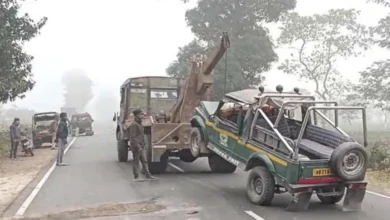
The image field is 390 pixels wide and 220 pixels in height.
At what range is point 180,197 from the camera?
10.4 m

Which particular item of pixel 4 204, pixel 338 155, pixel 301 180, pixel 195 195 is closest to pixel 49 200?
pixel 4 204

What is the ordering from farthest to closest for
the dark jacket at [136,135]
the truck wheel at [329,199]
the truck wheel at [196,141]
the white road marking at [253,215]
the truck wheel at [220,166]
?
1. the truck wheel at [220,166]
2. the dark jacket at [136,135]
3. the truck wheel at [196,141]
4. the truck wheel at [329,199]
5. the white road marking at [253,215]

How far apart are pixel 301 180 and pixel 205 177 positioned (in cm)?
522

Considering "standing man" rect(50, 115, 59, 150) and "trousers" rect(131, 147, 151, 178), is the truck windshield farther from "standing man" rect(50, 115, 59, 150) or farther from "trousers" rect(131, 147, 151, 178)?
"standing man" rect(50, 115, 59, 150)

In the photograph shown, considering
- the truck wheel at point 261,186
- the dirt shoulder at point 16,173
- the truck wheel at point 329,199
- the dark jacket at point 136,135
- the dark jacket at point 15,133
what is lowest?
the dirt shoulder at point 16,173

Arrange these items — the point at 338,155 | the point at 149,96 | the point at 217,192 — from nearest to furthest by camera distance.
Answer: the point at 338,155
the point at 217,192
the point at 149,96

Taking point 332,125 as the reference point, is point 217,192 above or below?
below

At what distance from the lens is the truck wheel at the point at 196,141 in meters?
12.4

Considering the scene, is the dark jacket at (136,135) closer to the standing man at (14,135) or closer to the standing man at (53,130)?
the standing man at (14,135)

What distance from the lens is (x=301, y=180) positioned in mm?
8625

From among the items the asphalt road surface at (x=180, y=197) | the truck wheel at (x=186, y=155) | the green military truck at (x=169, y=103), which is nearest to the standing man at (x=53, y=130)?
the green military truck at (x=169, y=103)

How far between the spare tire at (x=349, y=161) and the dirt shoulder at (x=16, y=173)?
6093mm

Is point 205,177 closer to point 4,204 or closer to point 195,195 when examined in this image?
point 195,195

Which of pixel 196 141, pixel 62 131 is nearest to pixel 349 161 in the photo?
pixel 196 141
